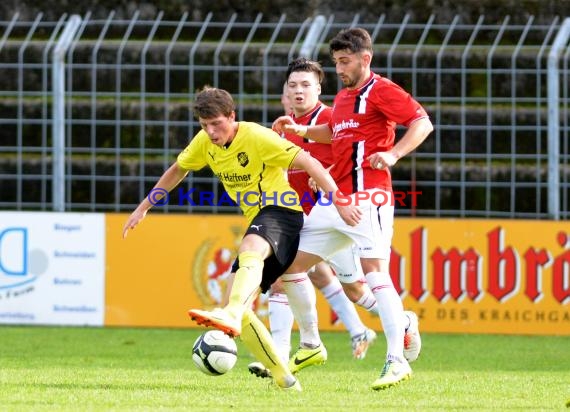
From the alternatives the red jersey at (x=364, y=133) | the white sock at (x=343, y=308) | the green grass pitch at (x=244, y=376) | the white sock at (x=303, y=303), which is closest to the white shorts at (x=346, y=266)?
the white sock at (x=343, y=308)

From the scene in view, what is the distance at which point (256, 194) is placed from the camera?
297 inches

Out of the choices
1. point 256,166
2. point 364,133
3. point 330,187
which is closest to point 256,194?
point 256,166

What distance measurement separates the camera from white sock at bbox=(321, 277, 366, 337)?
9234 millimetres

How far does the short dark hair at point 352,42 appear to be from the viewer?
7.76 m

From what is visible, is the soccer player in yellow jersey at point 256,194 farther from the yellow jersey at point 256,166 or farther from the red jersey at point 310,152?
the red jersey at point 310,152

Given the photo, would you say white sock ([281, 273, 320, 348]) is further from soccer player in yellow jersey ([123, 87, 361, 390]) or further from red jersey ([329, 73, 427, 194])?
red jersey ([329, 73, 427, 194])

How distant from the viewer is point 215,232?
12516 millimetres

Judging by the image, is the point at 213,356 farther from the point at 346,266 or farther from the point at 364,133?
the point at 346,266

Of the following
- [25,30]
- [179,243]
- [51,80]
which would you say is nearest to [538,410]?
[179,243]

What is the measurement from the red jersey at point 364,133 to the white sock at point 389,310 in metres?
0.56

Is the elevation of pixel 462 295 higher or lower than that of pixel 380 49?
lower

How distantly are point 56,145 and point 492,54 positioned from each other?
4.06 m

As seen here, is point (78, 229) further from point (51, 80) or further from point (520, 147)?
point (520, 147)

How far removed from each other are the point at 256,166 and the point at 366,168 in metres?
0.72
